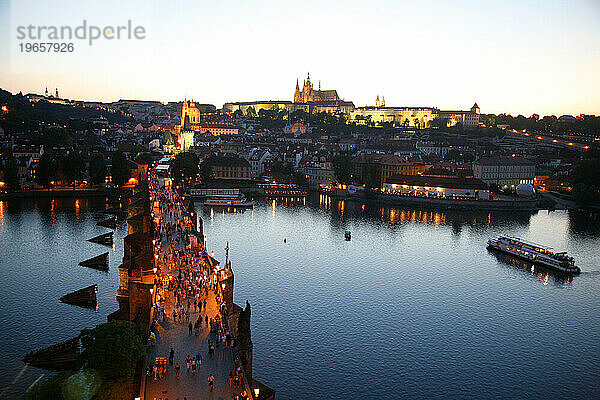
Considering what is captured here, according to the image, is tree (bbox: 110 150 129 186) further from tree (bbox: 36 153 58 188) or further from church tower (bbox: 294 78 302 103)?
church tower (bbox: 294 78 302 103)

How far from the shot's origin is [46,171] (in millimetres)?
41094

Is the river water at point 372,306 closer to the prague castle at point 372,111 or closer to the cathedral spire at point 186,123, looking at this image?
the cathedral spire at point 186,123

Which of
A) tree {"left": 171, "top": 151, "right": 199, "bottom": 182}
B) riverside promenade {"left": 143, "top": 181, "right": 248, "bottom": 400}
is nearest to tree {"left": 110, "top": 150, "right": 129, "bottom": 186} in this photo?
tree {"left": 171, "top": 151, "right": 199, "bottom": 182}

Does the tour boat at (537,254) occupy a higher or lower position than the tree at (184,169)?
lower

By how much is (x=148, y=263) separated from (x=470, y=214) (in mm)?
30808

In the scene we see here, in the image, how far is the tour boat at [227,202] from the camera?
4041cm

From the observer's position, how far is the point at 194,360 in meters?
11.0

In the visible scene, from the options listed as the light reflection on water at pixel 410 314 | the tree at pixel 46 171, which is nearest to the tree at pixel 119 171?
the tree at pixel 46 171

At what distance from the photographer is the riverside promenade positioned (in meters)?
10.1

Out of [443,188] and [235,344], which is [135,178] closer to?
[443,188]

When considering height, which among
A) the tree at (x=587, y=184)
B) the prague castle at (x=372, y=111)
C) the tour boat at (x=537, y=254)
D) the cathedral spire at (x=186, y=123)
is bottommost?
the tour boat at (x=537, y=254)

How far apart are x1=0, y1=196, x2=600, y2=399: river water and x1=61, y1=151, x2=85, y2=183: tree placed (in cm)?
1075

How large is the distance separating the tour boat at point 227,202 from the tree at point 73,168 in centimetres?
1076

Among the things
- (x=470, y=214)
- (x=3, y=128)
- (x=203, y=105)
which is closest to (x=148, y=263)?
(x=470, y=214)
